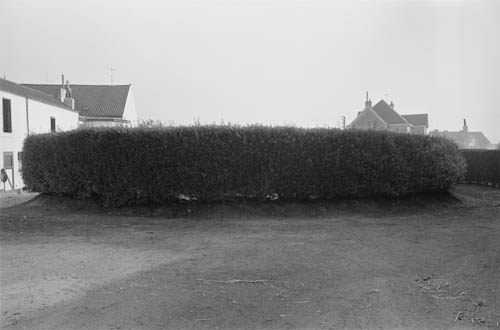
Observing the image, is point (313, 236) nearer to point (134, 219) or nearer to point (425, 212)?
point (134, 219)

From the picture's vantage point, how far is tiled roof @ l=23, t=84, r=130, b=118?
38688 mm

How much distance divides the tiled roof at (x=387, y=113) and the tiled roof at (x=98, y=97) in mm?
32717

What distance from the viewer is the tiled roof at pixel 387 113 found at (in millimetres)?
47062

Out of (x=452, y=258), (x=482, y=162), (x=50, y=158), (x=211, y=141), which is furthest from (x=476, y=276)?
(x=482, y=162)

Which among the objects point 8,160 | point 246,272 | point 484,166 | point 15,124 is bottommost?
point 246,272

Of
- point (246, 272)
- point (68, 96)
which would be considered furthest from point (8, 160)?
point (246, 272)

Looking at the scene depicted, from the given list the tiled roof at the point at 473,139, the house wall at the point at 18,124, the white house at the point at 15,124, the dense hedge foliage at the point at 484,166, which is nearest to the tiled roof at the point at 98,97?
the house wall at the point at 18,124

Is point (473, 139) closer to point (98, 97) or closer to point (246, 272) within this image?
point (98, 97)

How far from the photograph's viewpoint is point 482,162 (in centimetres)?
1905

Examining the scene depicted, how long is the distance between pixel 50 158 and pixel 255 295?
835 centimetres

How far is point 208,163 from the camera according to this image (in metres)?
9.23

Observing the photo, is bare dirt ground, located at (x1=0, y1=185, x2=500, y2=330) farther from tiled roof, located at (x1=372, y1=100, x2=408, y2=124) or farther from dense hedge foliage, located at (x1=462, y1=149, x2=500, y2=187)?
tiled roof, located at (x1=372, y1=100, x2=408, y2=124)

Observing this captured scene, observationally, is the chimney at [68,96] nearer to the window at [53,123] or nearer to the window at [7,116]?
the window at [53,123]

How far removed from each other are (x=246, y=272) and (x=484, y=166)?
19094mm
